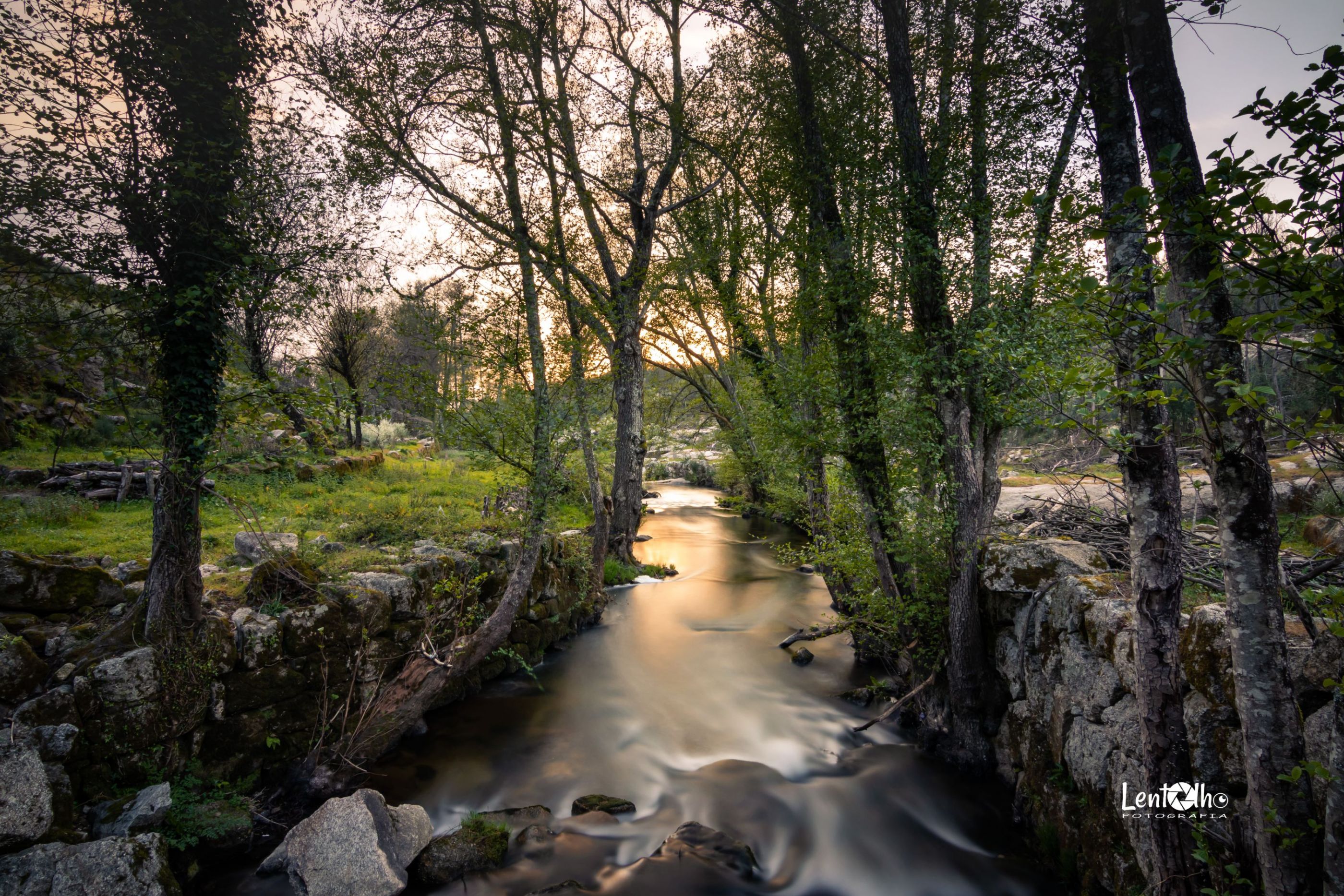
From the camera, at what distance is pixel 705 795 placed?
21.3 ft

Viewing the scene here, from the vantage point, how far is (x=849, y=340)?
7227 millimetres

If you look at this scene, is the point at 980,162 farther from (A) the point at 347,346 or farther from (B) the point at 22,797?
(A) the point at 347,346

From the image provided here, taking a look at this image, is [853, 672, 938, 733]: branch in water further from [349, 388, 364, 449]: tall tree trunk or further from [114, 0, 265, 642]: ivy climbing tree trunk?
[114, 0, 265, 642]: ivy climbing tree trunk

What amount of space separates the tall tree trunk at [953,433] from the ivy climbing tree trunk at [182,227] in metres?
7.35

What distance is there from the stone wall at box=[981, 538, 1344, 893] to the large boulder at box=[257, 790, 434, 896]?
6.08m

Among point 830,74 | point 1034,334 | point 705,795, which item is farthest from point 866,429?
point 830,74

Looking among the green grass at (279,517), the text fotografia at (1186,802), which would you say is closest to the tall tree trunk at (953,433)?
the text fotografia at (1186,802)

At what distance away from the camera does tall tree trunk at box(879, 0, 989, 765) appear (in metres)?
6.38

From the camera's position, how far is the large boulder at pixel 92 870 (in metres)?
3.57

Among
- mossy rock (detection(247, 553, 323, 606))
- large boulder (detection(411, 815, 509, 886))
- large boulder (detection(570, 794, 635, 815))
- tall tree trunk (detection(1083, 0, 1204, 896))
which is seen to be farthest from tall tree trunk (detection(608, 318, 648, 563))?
tall tree trunk (detection(1083, 0, 1204, 896))

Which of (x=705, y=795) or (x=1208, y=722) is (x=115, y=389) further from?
(x=1208, y=722)

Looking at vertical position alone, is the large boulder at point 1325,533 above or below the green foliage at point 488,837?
above

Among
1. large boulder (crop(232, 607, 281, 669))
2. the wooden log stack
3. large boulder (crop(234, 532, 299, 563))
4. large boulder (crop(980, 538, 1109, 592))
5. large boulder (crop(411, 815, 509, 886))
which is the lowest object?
large boulder (crop(411, 815, 509, 886))

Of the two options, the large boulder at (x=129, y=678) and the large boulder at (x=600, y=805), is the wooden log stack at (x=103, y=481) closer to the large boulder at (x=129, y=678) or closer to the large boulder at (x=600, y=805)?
the large boulder at (x=129, y=678)
